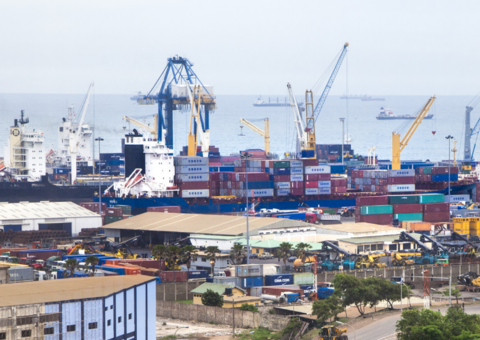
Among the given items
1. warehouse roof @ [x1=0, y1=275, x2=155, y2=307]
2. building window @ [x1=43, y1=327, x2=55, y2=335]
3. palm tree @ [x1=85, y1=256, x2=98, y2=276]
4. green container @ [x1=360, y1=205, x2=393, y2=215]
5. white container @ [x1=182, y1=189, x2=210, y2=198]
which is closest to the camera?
building window @ [x1=43, y1=327, x2=55, y2=335]

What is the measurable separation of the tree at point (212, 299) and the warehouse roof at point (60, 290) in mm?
8860

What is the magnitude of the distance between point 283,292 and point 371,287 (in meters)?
4.81

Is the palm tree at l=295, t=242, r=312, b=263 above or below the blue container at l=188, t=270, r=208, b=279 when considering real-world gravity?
above

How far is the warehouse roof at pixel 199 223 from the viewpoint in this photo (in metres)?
62.5

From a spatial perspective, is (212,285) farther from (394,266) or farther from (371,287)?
(394,266)

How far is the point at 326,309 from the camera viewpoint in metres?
38.5

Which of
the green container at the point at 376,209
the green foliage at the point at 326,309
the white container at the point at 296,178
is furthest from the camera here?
the white container at the point at 296,178

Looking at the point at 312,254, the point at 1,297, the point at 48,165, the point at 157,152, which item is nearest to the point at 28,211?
the point at 157,152

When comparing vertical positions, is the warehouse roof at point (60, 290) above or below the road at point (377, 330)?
above

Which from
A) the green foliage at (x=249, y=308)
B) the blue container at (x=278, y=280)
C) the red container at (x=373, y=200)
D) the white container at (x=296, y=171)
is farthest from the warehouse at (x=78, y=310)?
the white container at (x=296, y=171)

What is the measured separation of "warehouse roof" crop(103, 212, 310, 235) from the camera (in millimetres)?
62469

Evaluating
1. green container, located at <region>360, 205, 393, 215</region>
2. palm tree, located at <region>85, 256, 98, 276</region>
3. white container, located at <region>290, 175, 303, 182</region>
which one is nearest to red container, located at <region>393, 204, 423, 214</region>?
green container, located at <region>360, 205, 393, 215</region>

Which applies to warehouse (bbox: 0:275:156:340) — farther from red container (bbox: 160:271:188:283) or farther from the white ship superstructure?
the white ship superstructure

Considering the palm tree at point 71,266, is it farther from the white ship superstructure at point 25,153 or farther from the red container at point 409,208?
the white ship superstructure at point 25,153
